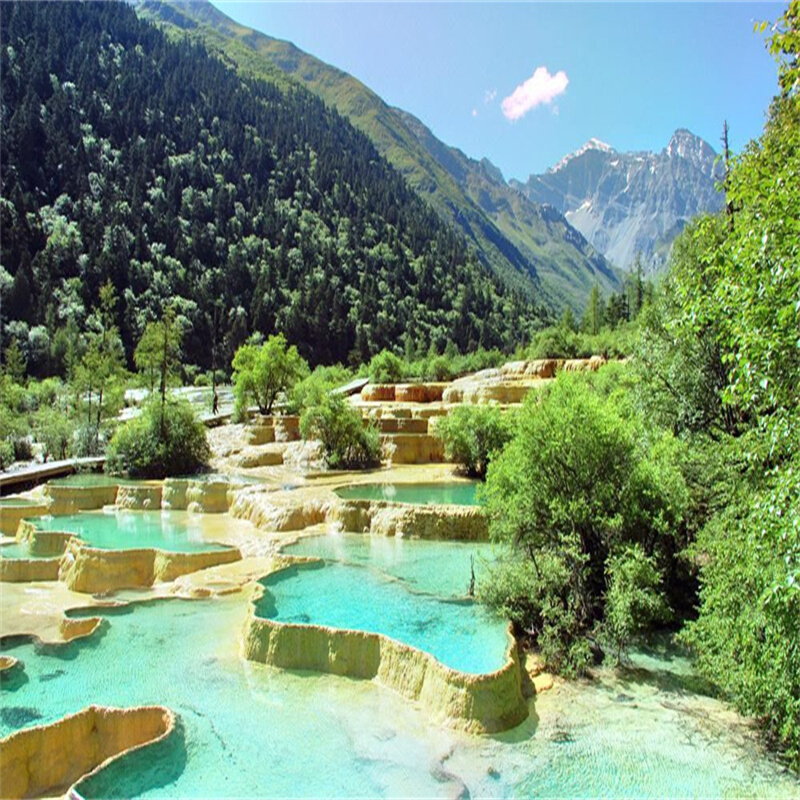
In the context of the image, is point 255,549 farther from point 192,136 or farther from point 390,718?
point 192,136

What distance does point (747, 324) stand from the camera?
283 inches

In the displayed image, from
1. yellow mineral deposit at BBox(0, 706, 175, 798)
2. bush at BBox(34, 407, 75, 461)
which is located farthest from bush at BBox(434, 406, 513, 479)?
bush at BBox(34, 407, 75, 461)

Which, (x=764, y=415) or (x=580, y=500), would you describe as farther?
(x=580, y=500)

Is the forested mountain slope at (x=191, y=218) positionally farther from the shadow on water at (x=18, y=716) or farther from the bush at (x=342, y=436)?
the shadow on water at (x=18, y=716)

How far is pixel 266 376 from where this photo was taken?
53406 millimetres

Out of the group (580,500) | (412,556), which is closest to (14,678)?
(412,556)

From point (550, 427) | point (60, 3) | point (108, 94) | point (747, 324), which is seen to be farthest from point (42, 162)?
point (747, 324)

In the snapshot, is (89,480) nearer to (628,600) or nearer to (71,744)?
(71,744)

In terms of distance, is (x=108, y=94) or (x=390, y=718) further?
(x=108, y=94)

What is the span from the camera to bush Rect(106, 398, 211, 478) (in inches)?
1496

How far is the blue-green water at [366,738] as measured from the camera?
10055 millimetres

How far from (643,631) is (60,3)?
6907 inches

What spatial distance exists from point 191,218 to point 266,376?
2946 inches

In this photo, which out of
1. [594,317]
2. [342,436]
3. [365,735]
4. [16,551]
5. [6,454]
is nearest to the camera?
[365,735]
